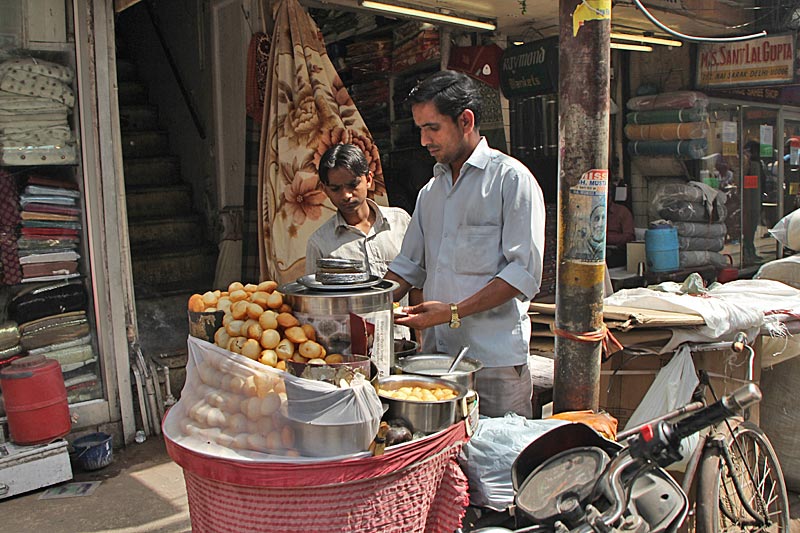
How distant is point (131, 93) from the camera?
802 centimetres

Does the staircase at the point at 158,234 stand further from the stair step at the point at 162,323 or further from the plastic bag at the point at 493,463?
the plastic bag at the point at 493,463

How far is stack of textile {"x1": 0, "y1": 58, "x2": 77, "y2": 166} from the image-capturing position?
437 centimetres

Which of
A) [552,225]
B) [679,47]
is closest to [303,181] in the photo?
[552,225]

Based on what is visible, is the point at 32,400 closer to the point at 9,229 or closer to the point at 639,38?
the point at 9,229

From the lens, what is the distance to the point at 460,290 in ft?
8.72

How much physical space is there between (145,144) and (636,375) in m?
6.06

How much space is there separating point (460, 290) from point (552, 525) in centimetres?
96

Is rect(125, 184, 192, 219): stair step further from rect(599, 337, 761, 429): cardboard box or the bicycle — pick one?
the bicycle

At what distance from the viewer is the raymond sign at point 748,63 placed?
8.28 m

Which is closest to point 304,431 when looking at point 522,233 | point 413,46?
point 522,233

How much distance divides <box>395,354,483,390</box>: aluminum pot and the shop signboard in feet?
A: 14.5

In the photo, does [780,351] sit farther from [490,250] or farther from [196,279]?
[196,279]

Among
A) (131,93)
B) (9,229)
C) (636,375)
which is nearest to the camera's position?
(636,375)

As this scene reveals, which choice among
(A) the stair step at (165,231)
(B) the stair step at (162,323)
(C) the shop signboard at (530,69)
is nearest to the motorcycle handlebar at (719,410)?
(B) the stair step at (162,323)
